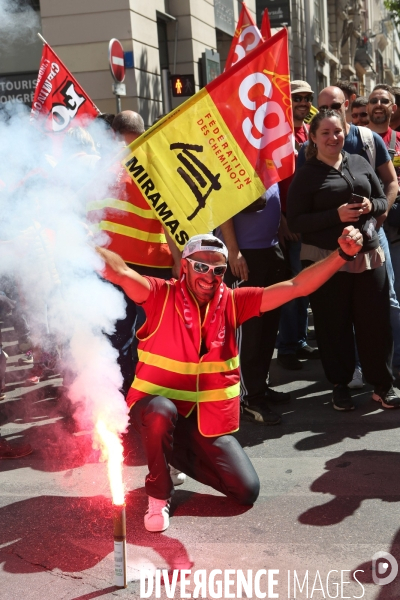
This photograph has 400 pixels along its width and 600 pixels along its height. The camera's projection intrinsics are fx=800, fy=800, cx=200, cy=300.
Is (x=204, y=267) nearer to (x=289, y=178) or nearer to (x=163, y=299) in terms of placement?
(x=163, y=299)

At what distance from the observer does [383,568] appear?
331 cm

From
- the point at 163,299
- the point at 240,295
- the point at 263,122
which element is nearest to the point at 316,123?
the point at 263,122

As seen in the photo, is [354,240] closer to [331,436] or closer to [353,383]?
[331,436]

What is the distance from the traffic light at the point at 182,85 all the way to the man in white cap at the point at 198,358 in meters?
7.46

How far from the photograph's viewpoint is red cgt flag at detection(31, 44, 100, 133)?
702cm

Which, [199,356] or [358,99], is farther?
[358,99]

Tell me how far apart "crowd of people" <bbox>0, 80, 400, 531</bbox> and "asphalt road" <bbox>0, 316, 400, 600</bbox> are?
163 millimetres

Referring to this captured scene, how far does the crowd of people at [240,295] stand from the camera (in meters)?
4.03

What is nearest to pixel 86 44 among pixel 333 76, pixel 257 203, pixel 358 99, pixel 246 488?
pixel 358 99

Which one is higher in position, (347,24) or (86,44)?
(347,24)

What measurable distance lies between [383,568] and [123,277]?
5.91 feet

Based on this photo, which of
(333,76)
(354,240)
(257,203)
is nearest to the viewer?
(354,240)

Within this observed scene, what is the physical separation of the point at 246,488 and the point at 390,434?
1370 mm

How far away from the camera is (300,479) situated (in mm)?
4332
